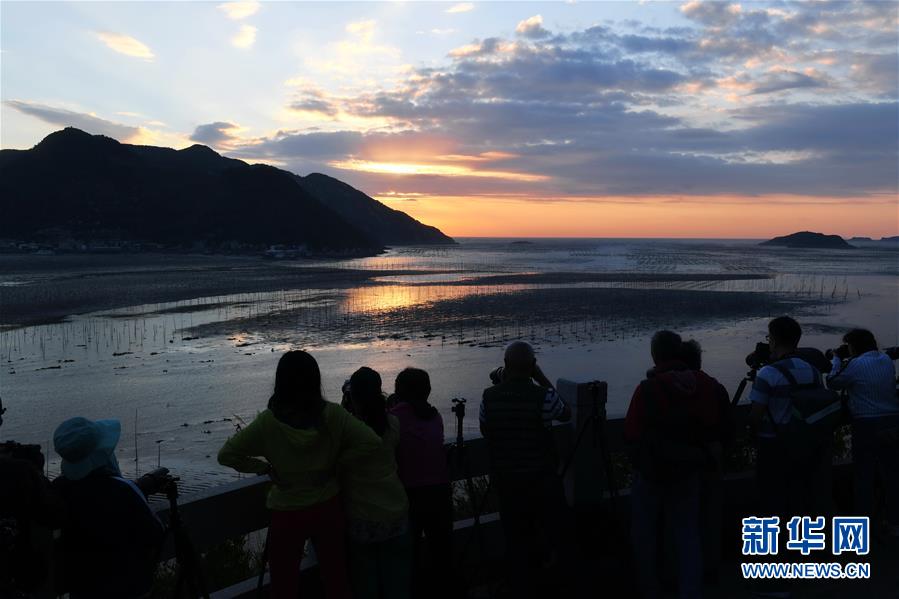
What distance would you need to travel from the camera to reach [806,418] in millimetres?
5133

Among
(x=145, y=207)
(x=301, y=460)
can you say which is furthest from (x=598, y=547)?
(x=145, y=207)

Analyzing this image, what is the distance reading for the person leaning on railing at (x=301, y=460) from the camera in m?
3.77

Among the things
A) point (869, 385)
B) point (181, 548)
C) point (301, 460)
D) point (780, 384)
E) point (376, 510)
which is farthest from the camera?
point (869, 385)

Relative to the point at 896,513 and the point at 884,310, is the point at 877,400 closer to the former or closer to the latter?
the point at 896,513

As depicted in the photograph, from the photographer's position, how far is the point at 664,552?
540 centimetres

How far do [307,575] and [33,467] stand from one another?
6.52ft

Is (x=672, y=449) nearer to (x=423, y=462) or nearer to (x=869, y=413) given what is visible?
(x=423, y=462)


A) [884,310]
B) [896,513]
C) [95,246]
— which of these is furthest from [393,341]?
[95,246]

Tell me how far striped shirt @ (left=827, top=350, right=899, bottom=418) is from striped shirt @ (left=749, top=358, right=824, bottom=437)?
92cm

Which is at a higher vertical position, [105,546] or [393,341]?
[105,546]

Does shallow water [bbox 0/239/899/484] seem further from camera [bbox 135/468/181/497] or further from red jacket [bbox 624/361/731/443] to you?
camera [bbox 135/468/181/497]

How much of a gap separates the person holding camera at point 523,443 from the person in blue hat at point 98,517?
7.09 feet

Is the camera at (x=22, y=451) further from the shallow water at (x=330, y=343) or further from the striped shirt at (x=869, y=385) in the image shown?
the striped shirt at (x=869, y=385)

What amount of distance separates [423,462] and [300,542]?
1.02 meters
